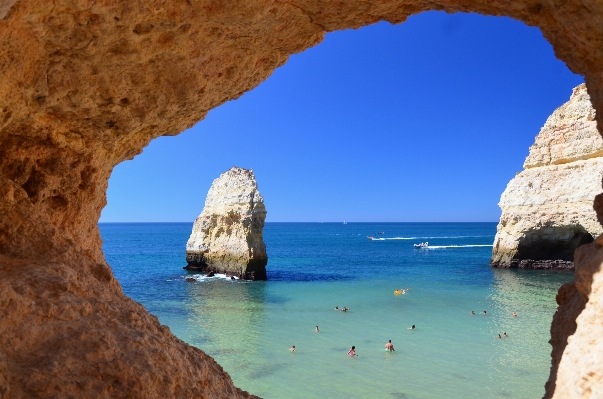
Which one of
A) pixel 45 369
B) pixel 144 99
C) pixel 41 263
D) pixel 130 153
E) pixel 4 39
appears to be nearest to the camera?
pixel 45 369

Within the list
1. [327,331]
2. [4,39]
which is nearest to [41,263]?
[4,39]

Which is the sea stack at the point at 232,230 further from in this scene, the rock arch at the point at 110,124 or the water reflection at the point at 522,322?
the rock arch at the point at 110,124

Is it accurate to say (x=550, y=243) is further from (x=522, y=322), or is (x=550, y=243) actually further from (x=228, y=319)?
(x=228, y=319)

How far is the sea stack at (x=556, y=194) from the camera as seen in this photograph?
3123cm

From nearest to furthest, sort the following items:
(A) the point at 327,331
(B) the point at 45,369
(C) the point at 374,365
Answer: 1. (B) the point at 45,369
2. (C) the point at 374,365
3. (A) the point at 327,331

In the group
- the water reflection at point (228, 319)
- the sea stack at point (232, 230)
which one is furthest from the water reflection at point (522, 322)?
the sea stack at point (232, 230)

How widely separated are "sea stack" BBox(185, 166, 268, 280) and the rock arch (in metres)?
28.8

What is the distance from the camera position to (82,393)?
128 inches

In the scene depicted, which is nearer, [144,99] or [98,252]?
[144,99]

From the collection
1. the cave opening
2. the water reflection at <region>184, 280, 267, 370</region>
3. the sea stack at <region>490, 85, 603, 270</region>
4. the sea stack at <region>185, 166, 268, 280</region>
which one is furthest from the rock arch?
the cave opening

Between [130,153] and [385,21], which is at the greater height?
[385,21]

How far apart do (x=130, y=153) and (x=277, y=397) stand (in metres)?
7.90

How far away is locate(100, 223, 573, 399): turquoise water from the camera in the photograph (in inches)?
492

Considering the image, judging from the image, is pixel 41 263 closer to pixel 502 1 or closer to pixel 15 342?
pixel 15 342
